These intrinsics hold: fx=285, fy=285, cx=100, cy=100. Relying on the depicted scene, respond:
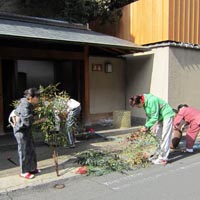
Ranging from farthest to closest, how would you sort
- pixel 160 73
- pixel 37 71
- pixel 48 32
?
pixel 37 71 < pixel 160 73 < pixel 48 32

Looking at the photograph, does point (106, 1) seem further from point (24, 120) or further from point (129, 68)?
point (24, 120)

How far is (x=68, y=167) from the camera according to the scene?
584cm

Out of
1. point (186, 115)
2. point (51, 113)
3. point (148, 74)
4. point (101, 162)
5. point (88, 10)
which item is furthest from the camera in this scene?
point (88, 10)

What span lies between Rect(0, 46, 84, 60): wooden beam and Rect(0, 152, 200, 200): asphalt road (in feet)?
16.2

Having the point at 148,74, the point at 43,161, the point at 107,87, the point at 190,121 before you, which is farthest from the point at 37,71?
the point at 190,121

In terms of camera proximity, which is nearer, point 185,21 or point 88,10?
point 185,21

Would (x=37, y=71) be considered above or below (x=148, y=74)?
above

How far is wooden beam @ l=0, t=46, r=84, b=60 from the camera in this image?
854 cm

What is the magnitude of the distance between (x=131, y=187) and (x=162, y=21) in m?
6.59

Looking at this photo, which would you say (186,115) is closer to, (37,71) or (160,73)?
(160,73)

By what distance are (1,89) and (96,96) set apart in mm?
3568

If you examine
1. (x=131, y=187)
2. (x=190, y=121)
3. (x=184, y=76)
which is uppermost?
(x=184, y=76)

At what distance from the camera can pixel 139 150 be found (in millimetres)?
6371

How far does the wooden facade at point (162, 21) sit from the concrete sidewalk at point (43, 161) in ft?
12.3
